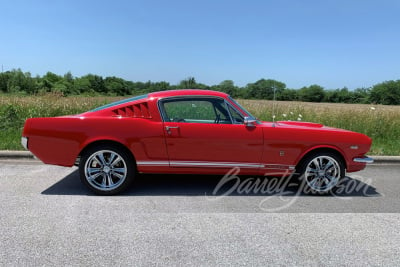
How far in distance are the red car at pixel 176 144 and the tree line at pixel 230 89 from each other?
26.6m

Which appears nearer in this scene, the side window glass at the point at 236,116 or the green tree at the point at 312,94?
the side window glass at the point at 236,116

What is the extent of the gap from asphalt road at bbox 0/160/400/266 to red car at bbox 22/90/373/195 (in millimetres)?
375

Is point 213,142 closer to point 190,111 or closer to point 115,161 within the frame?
point 190,111

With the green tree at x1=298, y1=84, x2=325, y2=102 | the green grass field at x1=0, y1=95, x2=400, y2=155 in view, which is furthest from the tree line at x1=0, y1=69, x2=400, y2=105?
the green grass field at x1=0, y1=95, x2=400, y2=155

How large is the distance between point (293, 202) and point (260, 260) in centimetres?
173

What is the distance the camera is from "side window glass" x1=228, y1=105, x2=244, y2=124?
14.4ft

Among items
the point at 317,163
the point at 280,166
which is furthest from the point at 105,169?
the point at 317,163

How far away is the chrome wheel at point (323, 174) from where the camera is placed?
451 centimetres

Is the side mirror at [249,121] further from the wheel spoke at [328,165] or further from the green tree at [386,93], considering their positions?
the green tree at [386,93]

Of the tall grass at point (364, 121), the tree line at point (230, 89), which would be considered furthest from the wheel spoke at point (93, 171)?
the tree line at point (230, 89)

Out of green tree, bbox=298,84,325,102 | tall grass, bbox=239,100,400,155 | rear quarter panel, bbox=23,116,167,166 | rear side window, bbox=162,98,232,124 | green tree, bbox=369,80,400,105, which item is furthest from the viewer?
green tree, bbox=298,84,325,102

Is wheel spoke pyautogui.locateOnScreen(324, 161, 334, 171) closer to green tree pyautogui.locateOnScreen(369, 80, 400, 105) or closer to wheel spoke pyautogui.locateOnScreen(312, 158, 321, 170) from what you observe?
wheel spoke pyautogui.locateOnScreen(312, 158, 321, 170)

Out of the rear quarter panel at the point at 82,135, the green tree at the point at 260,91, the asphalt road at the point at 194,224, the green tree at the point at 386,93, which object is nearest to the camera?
the asphalt road at the point at 194,224

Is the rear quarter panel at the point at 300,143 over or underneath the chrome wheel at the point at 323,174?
over
